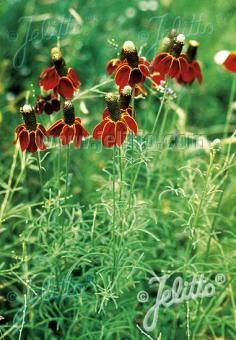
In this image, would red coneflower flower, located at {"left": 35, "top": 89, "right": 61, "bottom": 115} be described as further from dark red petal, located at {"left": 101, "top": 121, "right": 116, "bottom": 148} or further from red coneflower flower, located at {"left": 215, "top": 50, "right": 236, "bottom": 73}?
red coneflower flower, located at {"left": 215, "top": 50, "right": 236, "bottom": 73}

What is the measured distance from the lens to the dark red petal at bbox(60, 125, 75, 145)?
200 centimetres

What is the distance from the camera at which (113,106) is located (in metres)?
1.88

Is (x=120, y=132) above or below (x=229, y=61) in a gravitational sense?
below

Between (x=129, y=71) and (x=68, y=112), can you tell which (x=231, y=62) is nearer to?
→ (x=129, y=71)

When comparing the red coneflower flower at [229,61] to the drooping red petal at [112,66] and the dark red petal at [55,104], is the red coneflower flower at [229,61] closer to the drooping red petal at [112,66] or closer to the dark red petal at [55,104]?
the drooping red petal at [112,66]

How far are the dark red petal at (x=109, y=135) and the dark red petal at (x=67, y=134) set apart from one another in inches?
6.7

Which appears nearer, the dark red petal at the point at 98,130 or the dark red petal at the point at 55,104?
the dark red petal at the point at 98,130

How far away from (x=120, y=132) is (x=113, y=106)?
9 centimetres

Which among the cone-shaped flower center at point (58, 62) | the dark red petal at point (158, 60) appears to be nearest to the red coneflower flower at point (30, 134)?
the cone-shaped flower center at point (58, 62)

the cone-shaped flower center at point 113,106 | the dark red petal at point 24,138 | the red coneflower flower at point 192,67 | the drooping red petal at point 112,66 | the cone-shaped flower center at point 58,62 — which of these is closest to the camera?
the cone-shaped flower center at point 113,106

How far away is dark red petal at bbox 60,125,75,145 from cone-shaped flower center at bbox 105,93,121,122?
0.63ft

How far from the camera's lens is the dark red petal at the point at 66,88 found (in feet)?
6.94

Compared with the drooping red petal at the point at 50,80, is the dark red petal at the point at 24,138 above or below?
below

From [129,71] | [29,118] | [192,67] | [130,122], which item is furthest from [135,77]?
[192,67]
